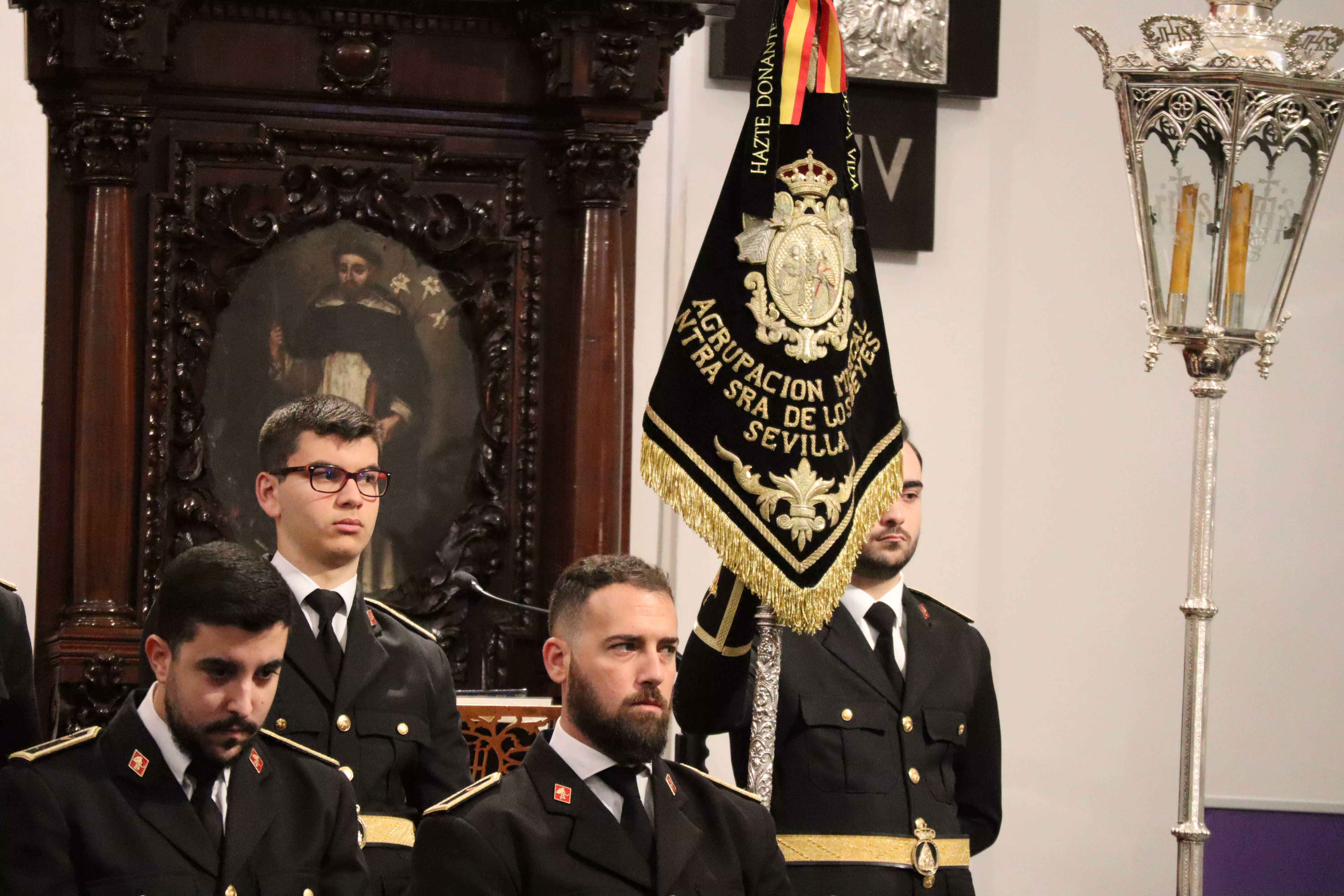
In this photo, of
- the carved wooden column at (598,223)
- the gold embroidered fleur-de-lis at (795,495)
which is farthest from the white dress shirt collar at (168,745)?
the carved wooden column at (598,223)

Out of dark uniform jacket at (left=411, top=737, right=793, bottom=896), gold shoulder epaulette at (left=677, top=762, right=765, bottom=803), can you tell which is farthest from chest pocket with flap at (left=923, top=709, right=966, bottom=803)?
dark uniform jacket at (left=411, top=737, right=793, bottom=896)

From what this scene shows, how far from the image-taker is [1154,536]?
18.0 ft

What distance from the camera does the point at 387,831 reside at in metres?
3.30

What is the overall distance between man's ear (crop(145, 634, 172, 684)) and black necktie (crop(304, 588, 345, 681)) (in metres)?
0.63

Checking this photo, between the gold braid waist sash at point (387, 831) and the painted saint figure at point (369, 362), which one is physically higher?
the painted saint figure at point (369, 362)

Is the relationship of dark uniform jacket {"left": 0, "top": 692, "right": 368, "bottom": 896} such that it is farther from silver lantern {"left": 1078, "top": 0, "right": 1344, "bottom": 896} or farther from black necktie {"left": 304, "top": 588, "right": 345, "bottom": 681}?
silver lantern {"left": 1078, "top": 0, "right": 1344, "bottom": 896}

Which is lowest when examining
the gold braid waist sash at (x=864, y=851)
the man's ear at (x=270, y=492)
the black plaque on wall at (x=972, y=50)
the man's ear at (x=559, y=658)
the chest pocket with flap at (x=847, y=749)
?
A: the gold braid waist sash at (x=864, y=851)

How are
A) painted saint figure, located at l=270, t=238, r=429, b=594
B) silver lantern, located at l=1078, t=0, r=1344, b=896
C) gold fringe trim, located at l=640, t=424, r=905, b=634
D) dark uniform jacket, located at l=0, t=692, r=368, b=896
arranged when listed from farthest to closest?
painted saint figure, located at l=270, t=238, r=429, b=594, silver lantern, located at l=1078, t=0, r=1344, b=896, gold fringe trim, located at l=640, t=424, r=905, b=634, dark uniform jacket, located at l=0, t=692, r=368, b=896

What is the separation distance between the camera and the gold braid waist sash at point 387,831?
326 centimetres

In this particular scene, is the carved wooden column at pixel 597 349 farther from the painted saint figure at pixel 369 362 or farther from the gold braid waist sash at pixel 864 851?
the gold braid waist sash at pixel 864 851

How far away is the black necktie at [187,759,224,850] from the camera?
266 cm

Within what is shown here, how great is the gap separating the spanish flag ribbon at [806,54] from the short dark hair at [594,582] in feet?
3.09

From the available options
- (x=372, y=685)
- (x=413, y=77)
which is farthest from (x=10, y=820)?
(x=413, y=77)

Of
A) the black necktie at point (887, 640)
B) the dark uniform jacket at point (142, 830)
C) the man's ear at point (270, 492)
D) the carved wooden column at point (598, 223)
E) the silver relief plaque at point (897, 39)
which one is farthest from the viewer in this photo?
the silver relief plaque at point (897, 39)
